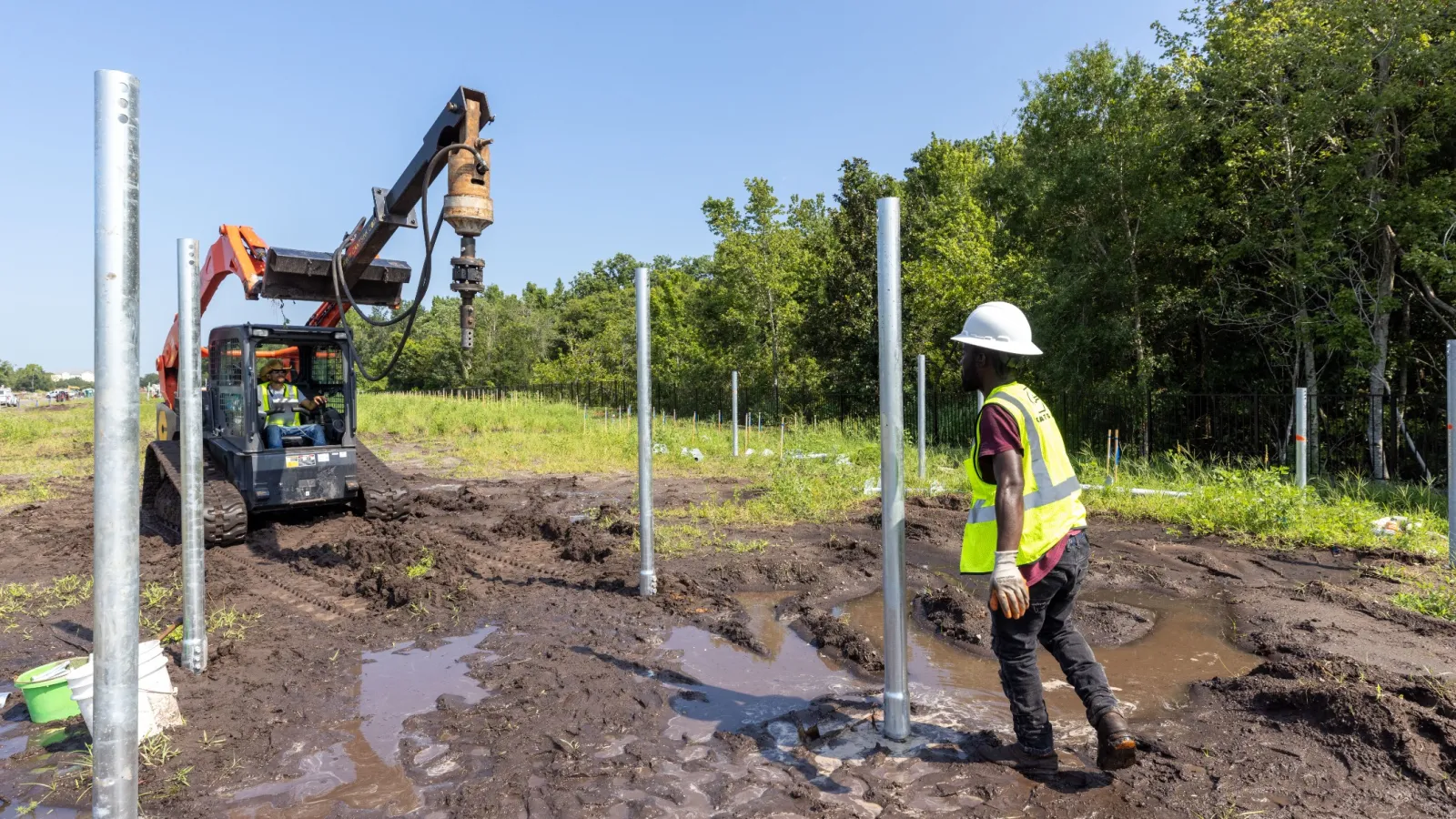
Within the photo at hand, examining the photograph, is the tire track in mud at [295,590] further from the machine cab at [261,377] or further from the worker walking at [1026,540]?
the worker walking at [1026,540]

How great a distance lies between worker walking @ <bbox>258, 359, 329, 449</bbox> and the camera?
8859 millimetres

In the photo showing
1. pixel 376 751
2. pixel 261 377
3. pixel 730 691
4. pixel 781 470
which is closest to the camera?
pixel 376 751

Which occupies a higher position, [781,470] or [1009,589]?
[1009,589]

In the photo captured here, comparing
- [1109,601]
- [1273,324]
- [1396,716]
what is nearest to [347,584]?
[1109,601]

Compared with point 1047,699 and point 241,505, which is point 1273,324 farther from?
point 241,505

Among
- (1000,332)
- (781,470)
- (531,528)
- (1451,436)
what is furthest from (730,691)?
(781,470)

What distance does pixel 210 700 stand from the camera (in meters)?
4.56

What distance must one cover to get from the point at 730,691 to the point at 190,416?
3.39 m

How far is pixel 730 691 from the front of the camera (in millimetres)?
4762

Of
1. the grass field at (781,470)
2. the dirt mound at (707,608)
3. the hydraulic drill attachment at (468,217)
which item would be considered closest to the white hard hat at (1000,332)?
the dirt mound at (707,608)

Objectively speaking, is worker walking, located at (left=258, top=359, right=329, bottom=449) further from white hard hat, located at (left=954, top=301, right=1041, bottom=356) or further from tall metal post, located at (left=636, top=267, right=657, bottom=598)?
white hard hat, located at (left=954, top=301, right=1041, bottom=356)

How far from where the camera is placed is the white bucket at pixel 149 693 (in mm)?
3854

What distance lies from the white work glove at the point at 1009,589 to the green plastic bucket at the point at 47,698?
4464 millimetres

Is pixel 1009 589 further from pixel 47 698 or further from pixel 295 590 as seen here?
pixel 295 590
